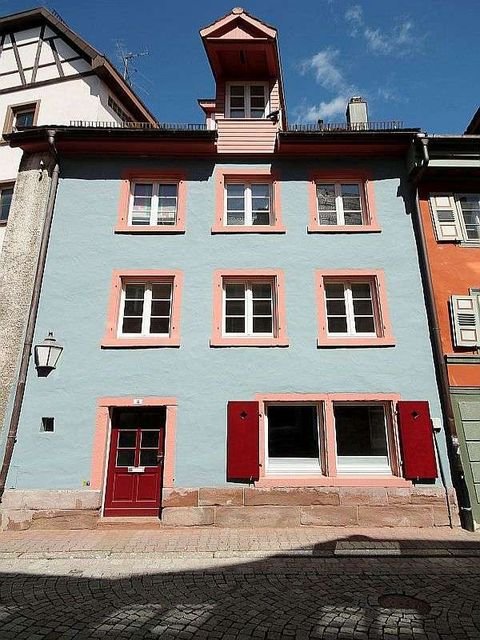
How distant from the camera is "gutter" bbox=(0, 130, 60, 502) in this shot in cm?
845

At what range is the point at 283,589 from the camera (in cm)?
548

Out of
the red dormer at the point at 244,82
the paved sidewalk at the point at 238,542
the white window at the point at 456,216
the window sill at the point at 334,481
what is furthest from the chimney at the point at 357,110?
the paved sidewalk at the point at 238,542

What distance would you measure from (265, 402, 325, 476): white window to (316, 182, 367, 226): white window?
16.2 feet

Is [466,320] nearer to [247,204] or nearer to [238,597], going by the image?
[247,204]

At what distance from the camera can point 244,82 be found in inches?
469

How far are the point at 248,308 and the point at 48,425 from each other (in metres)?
5.31

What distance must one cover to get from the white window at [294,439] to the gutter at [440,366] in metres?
2.79

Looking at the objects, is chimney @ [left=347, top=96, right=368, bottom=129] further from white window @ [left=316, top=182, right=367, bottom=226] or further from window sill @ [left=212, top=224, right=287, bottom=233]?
window sill @ [left=212, top=224, right=287, bottom=233]

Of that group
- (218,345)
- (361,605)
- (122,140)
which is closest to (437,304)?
(218,345)

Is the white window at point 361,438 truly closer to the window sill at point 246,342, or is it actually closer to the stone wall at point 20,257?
the window sill at point 246,342

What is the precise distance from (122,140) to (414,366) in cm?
934

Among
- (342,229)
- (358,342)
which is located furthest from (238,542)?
(342,229)

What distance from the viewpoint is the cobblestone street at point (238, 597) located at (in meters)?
4.41

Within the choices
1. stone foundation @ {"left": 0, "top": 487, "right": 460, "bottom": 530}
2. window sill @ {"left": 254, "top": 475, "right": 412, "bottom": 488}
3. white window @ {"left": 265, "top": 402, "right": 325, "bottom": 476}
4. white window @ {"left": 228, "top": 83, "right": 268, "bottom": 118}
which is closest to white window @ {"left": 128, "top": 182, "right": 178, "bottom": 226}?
white window @ {"left": 228, "top": 83, "right": 268, "bottom": 118}
